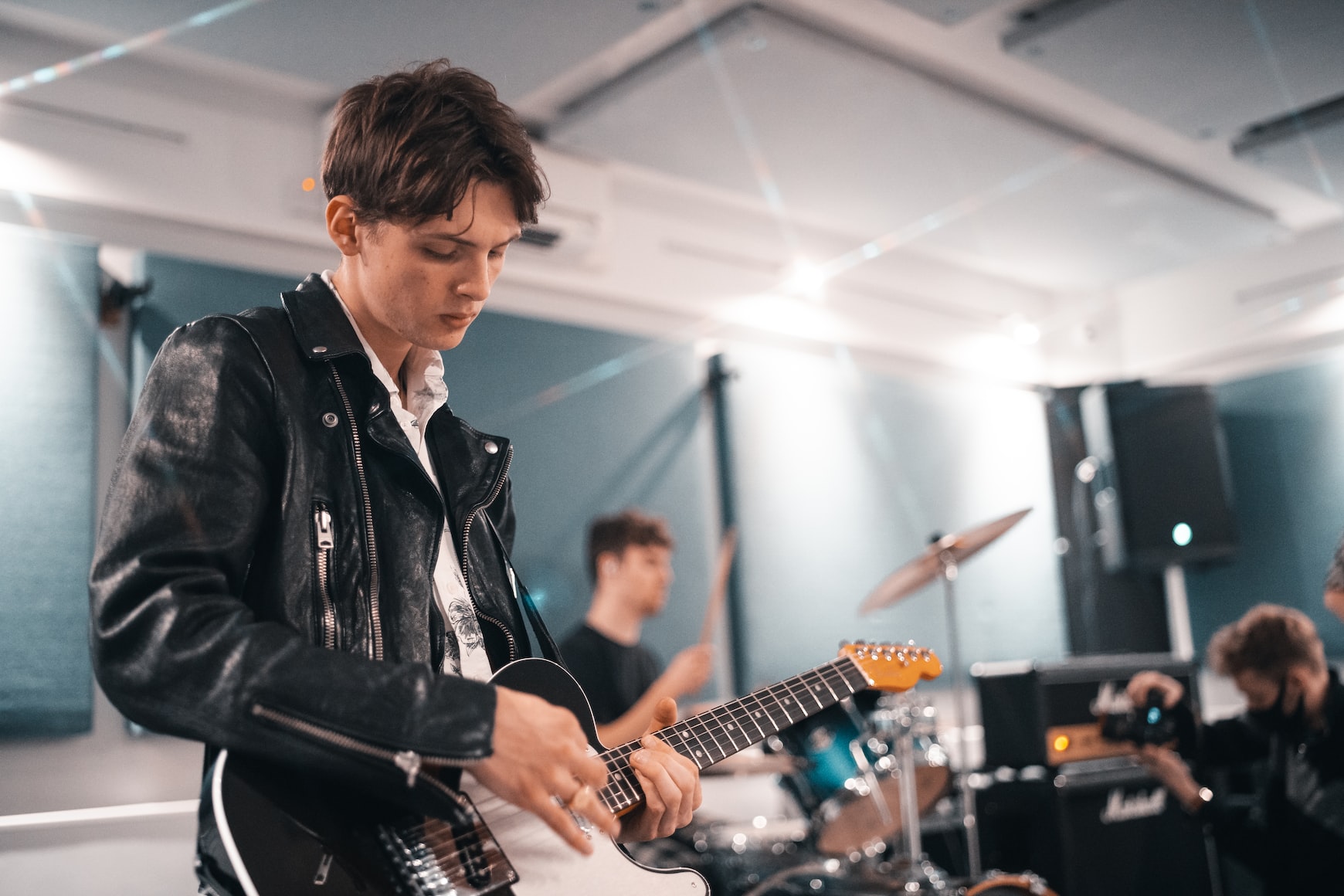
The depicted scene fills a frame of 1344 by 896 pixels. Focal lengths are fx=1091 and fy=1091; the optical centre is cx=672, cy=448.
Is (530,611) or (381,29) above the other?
(381,29)

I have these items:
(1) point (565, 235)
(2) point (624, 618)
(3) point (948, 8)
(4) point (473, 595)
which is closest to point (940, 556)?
(2) point (624, 618)

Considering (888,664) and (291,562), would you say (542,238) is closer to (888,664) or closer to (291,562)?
(888,664)

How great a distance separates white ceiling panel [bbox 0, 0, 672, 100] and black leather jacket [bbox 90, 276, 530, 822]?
1808 millimetres

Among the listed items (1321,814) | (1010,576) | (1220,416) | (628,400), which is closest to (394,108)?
(628,400)

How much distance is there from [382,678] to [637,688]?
263 cm

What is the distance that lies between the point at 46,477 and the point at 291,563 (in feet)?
6.81

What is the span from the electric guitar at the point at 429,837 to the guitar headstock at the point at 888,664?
9.4 inches

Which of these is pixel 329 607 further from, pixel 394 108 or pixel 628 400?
pixel 628 400

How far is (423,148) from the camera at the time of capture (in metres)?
1.29

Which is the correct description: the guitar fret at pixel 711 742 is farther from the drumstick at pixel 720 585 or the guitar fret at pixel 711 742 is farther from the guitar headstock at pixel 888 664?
the drumstick at pixel 720 585

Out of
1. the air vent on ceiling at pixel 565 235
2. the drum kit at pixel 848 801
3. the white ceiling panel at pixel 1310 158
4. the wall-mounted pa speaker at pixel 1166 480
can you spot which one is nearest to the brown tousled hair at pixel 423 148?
the drum kit at pixel 848 801

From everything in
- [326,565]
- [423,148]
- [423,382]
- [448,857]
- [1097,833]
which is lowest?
[1097,833]

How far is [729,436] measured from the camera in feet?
14.6

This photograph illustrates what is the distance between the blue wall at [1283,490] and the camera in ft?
15.7
